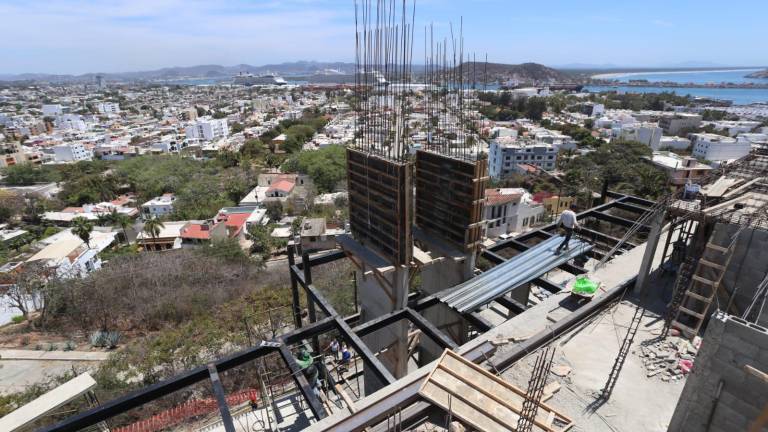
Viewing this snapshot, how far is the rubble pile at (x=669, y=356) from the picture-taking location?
5.80 m

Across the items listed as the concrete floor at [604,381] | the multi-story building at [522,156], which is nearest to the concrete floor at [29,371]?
the concrete floor at [604,381]

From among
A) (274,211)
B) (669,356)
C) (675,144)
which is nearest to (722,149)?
(675,144)

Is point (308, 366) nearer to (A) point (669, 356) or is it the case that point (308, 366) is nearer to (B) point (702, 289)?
(A) point (669, 356)

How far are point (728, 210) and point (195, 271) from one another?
2097 centimetres

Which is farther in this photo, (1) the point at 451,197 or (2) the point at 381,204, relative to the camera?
(1) the point at 451,197

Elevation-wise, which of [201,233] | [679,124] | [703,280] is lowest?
[201,233]

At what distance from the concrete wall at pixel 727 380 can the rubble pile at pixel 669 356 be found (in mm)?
1520

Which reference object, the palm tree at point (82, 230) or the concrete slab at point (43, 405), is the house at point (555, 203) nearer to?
the concrete slab at point (43, 405)

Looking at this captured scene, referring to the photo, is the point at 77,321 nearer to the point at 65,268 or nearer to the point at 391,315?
the point at 65,268

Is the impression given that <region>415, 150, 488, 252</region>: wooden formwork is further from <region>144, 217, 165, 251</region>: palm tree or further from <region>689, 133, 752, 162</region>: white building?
<region>689, 133, 752, 162</region>: white building

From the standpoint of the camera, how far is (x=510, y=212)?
2936cm

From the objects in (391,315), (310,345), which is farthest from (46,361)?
(391,315)

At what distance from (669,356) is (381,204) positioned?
5.52m

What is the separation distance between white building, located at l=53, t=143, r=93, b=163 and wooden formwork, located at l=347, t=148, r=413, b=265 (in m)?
67.1
